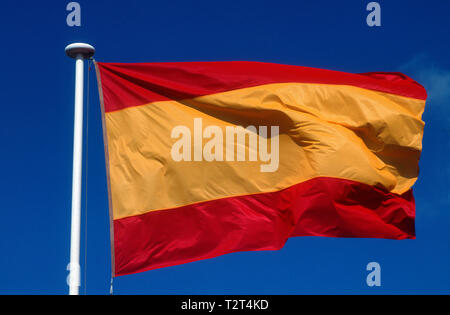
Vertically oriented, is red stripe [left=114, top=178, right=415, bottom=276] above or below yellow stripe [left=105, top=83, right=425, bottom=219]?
below

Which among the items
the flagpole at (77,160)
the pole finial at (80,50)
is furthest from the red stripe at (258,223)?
the pole finial at (80,50)

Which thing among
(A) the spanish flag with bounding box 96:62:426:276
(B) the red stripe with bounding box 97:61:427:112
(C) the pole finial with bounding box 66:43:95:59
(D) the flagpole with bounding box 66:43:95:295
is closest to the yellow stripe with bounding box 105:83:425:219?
(A) the spanish flag with bounding box 96:62:426:276

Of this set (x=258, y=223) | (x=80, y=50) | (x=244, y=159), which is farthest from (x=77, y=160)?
(x=258, y=223)

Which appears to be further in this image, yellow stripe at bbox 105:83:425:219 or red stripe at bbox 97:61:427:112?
red stripe at bbox 97:61:427:112

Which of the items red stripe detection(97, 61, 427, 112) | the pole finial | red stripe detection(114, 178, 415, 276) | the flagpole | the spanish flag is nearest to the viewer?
the flagpole

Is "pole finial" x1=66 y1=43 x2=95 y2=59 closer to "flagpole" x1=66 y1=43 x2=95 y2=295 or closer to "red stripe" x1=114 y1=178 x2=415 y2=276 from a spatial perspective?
"flagpole" x1=66 y1=43 x2=95 y2=295

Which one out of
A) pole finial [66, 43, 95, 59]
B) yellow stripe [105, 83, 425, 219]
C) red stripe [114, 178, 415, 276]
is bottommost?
red stripe [114, 178, 415, 276]

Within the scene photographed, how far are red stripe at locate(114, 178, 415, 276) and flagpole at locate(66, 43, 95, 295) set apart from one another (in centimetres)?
101

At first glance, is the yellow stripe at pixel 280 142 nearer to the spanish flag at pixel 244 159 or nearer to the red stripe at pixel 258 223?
the spanish flag at pixel 244 159

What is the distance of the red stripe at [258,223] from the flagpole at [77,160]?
3.31ft

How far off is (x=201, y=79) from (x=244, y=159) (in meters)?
1.52

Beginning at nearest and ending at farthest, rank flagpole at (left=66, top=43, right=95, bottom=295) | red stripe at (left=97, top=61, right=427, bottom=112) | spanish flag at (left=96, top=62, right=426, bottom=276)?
flagpole at (left=66, top=43, right=95, bottom=295)
spanish flag at (left=96, top=62, right=426, bottom=276)
red stripe at (left=97, top=61, right=427, bottom=112)

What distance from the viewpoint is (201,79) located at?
11133mm

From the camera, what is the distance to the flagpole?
8797mm
